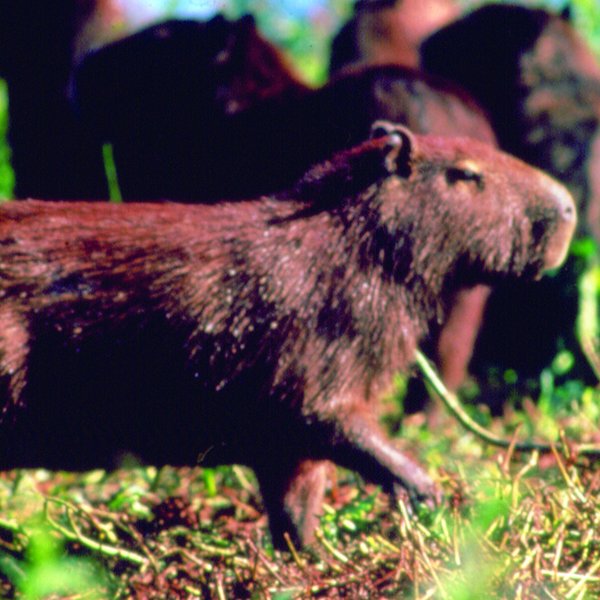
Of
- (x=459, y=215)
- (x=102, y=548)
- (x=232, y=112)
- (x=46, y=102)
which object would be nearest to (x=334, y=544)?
(x=102, y=548)

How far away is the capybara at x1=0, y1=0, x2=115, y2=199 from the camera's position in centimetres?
692

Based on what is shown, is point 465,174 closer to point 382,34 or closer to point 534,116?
point 534,116

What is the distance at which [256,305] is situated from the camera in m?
3.69

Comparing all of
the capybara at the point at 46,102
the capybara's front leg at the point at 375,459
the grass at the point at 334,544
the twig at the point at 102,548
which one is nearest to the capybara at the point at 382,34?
the capybara at the point at 46,102

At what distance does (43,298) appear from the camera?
140 inches

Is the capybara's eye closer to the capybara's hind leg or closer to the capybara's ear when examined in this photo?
the capybara's ear

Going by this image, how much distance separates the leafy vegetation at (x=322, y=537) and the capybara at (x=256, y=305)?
0.67 ft

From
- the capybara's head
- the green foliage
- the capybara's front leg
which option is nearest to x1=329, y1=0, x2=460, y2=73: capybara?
the green foliage

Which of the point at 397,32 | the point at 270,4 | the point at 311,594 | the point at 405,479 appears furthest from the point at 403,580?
the point at 270,4

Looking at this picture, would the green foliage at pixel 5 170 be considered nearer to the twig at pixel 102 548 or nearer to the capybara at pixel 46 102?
the capybara at pixel 46 102

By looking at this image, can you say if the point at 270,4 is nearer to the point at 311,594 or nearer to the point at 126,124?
the point at 126,124

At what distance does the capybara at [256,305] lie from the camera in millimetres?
3596

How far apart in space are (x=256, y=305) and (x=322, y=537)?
2.50ft

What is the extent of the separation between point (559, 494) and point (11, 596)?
167 cm
